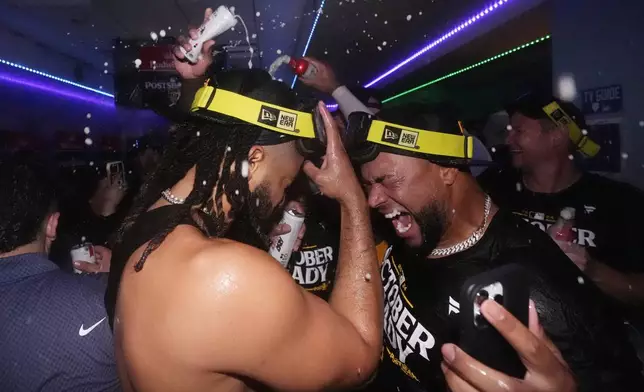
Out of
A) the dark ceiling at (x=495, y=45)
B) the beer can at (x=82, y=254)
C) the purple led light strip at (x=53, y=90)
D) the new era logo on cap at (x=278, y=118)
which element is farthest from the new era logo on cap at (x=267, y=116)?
the purple led light strip at (x=53, y=90)

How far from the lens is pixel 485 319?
1028mm

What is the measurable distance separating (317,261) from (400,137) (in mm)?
1627

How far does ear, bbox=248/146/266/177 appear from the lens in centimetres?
184

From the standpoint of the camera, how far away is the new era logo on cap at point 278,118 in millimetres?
1812

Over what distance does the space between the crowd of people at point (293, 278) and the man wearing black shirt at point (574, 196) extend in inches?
2.1

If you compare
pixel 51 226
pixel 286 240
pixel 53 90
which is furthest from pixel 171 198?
pixel 53 90

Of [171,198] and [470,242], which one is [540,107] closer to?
[470,242]

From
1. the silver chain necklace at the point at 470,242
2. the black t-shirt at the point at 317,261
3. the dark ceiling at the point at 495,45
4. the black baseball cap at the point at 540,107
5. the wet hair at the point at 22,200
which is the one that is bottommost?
the black t-shirt at the point at 317,261

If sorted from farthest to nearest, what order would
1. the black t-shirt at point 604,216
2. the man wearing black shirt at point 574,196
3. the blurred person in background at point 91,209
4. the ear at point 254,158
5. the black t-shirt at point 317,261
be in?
the blurred person in background at point 91,209, the black t-shirt at point 317,261, the black t-shirt at point 604,216, the man wearing black shirt at point 574,196, the ear at point 254,158

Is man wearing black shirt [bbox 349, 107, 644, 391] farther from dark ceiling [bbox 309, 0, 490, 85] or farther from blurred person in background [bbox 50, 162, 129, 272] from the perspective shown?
dark ceiling [bbox 309, 0, 490, 85]

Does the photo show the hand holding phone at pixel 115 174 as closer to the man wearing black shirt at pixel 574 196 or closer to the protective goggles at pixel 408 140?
the protective goggles at pixel 408 140

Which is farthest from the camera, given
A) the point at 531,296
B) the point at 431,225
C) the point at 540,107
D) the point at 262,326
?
the point at 540,107

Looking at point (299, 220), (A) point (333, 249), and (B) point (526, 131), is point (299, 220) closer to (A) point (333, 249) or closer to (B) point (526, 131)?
(A) point (333, 249)

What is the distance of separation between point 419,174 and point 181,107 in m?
1.25
